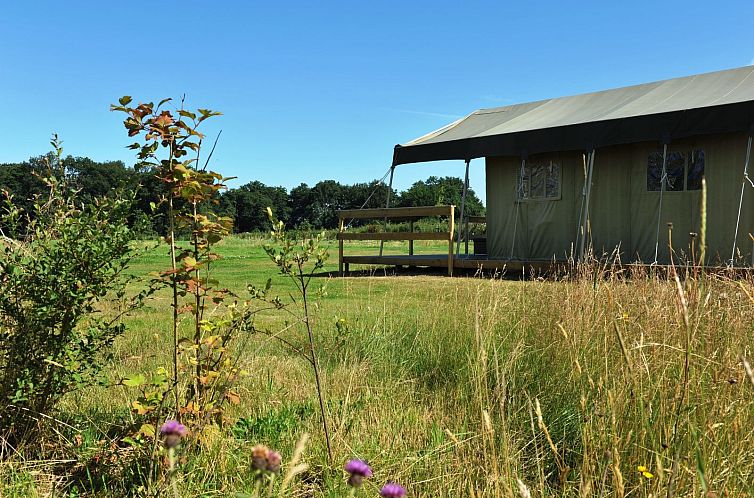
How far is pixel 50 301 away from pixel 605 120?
27.9 feet

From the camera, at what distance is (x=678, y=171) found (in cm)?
920

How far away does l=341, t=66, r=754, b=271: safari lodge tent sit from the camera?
28.2 feet

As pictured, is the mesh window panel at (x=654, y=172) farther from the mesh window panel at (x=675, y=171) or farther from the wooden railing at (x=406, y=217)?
the wooden railing at (x=406, y=217)

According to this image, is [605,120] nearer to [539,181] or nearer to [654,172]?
[654,172]

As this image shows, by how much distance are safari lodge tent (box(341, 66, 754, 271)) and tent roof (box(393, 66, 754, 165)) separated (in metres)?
0.02

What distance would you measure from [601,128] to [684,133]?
1.17 metres

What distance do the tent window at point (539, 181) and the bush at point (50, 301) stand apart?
28.5 ft

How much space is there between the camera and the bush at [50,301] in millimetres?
2270

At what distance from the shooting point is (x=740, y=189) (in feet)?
28.5

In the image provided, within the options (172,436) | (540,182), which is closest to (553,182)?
(540,182)

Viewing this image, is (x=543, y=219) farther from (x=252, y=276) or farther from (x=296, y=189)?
(x=296, y=189)

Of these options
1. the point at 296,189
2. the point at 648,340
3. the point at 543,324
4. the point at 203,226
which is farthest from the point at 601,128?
the point at 296,189

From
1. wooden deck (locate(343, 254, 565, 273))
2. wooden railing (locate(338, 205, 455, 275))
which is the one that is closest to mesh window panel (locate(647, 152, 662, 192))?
wooden deck (locate(343, 254, 565, 273))

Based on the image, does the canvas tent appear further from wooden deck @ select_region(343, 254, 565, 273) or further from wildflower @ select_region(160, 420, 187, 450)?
wildflower @ select_region(160, 420, 187, 450)
